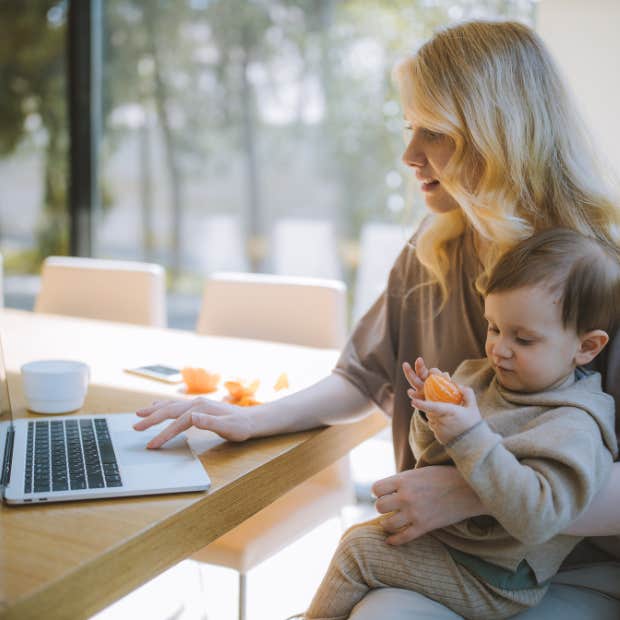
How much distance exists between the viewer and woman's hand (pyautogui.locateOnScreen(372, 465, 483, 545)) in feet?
3.62

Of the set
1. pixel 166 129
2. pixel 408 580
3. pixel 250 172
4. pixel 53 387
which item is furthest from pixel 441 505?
pixel 166 129

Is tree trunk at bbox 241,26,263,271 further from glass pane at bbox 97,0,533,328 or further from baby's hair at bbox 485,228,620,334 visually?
baby's hair at bbox 485,228,620,334

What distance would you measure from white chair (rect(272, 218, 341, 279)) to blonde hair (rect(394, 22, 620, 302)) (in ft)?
7.01

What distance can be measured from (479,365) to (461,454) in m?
0.33

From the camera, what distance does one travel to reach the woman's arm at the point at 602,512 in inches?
43.4

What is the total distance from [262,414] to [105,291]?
1.50 meters

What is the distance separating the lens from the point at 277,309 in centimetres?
229

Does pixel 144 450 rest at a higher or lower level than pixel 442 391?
lower

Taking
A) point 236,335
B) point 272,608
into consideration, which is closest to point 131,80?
point 236,335

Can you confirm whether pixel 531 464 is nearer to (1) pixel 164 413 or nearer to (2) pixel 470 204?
(2) pixel 470 204

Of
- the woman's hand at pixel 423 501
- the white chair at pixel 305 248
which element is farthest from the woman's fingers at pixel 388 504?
the white chair at pixel 305 248

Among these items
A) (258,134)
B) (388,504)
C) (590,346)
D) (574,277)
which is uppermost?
(258,134)

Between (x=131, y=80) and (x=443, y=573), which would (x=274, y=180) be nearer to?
(x=131, y=80)

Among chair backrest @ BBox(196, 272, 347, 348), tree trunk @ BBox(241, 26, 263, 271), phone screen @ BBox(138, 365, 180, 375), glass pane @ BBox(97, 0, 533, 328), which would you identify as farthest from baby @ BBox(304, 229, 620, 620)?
tree trunk @ BBox(241, 26, 263, 271)
